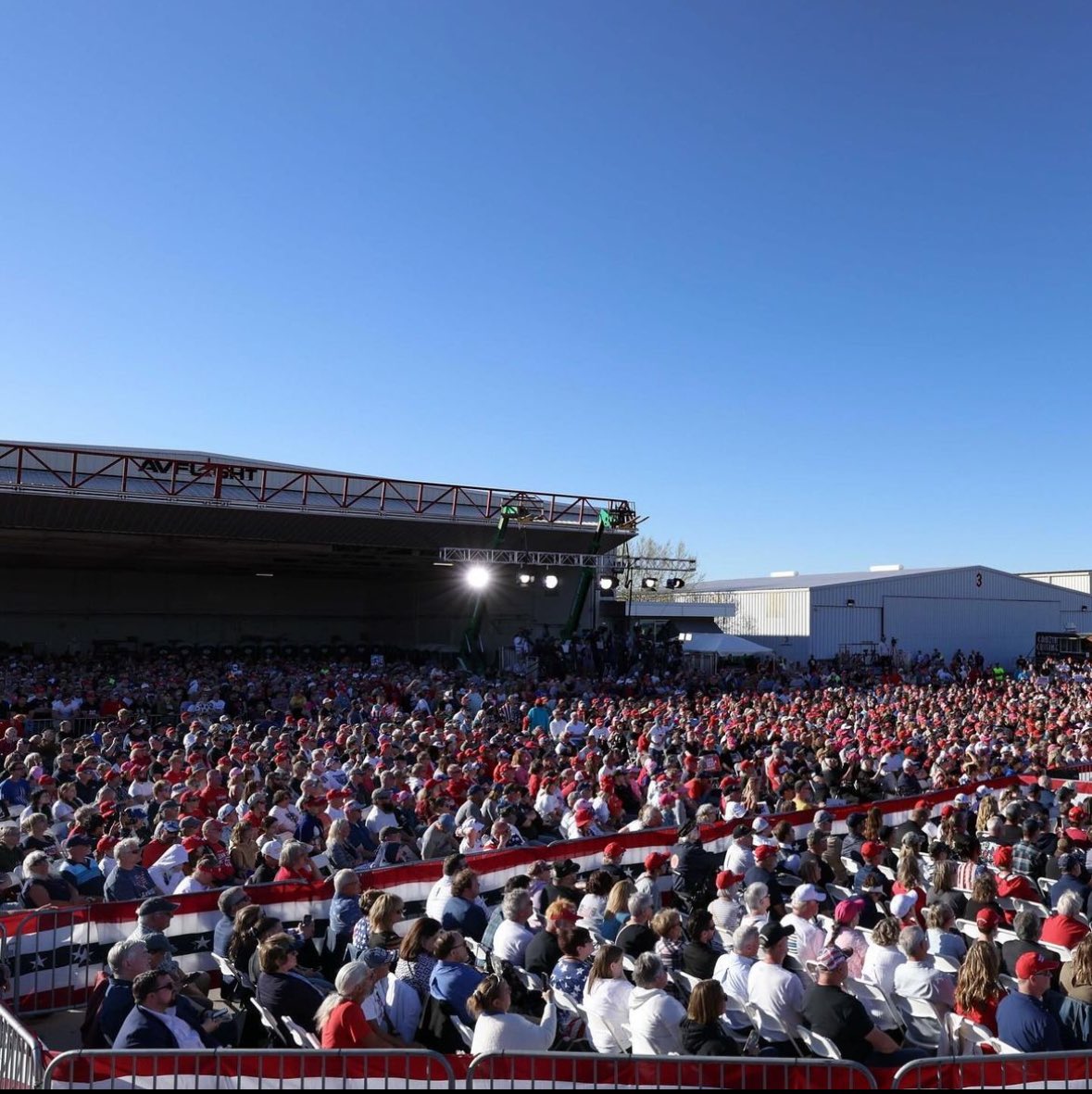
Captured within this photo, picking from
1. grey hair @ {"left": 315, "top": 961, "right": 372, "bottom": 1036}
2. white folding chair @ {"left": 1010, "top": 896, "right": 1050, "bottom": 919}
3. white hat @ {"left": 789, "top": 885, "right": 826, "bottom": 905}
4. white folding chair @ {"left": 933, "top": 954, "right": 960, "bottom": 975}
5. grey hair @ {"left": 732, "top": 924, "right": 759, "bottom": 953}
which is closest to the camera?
grey hair @ {"left": 315, "top": 961, "right": 372, "bottom": 1036}

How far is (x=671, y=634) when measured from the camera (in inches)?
1278

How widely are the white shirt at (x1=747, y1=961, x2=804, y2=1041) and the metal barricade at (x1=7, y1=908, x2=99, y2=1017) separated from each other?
469cm

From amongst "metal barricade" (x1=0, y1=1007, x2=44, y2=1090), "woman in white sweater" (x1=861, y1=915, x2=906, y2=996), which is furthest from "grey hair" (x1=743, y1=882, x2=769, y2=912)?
"metal barricade" (x1=0, y1=1007, x2=44, y2=1090)

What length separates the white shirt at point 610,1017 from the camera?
16.7ft

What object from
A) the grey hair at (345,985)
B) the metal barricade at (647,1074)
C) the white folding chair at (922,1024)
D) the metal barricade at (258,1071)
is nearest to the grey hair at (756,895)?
the white folding chair at (922,1024)

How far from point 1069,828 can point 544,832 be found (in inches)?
226

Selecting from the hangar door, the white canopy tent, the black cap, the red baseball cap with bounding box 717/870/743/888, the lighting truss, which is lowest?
the red baseball cap with bounding box 717/870/743/888

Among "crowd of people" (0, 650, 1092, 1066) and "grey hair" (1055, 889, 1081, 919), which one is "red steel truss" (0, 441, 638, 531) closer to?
"crowd of people" (0, 650, 1092, 1066)

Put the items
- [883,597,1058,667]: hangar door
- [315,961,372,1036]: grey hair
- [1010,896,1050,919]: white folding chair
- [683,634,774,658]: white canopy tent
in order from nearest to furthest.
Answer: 1. [315,961,372,1036]: grey hair
2. [1010,896,1050,919]: white folding chair
3. [683,634,774,658]: white canopy tent
4. [883,597,1058,667]: hangar door

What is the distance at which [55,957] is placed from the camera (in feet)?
21.7

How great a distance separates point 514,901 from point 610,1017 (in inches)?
55.8

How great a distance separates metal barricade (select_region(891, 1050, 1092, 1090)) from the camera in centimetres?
402

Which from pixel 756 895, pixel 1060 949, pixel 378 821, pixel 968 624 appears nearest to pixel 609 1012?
pixel 756 895

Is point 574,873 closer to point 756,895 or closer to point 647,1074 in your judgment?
point 756,895
